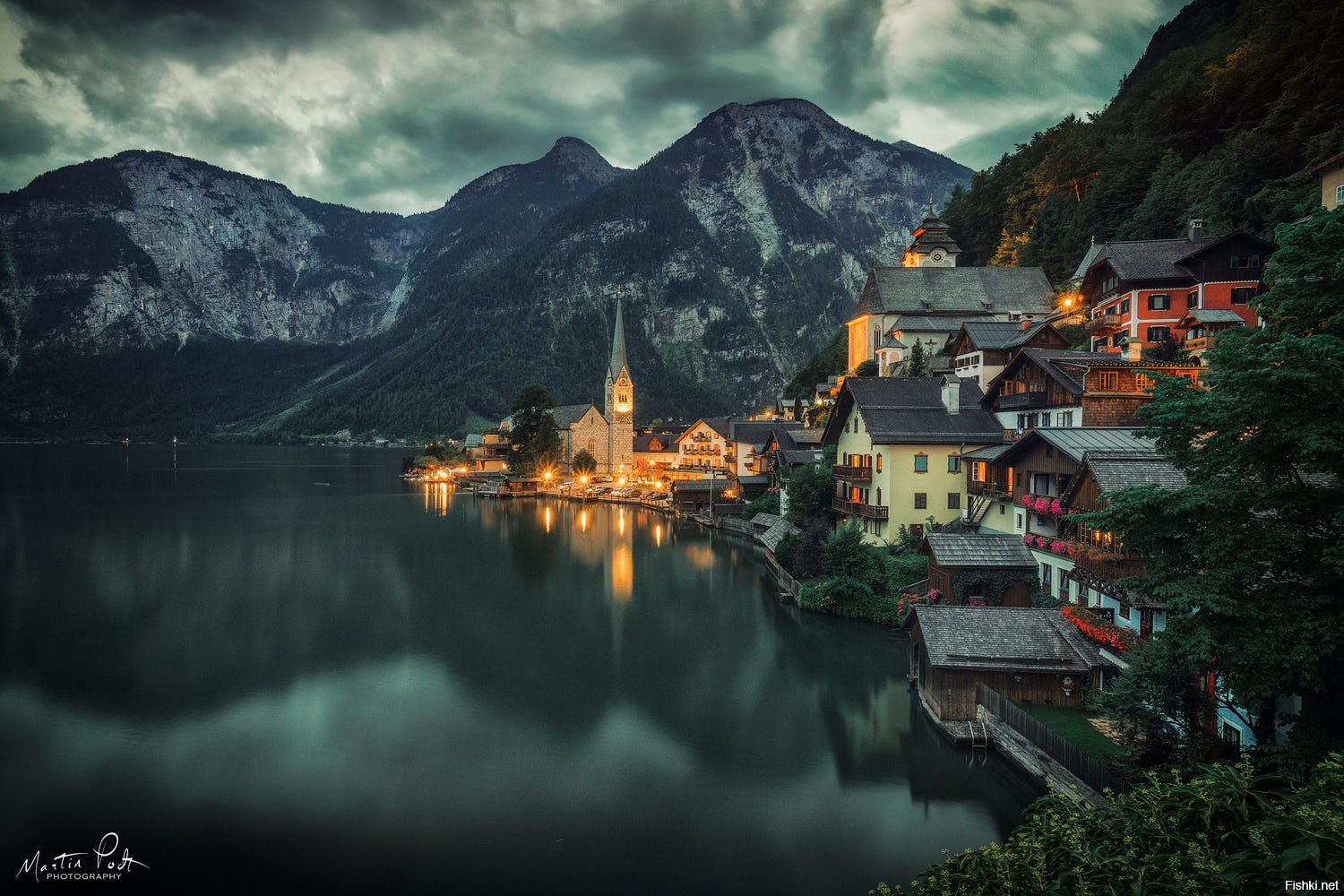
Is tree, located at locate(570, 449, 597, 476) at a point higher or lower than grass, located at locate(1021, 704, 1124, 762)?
higher

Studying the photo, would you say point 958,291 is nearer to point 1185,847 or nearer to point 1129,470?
point 1129,470

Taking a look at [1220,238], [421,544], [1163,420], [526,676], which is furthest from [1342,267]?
[421,544]

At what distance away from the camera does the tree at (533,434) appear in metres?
104

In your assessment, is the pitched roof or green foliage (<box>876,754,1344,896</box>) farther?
the pitched roof

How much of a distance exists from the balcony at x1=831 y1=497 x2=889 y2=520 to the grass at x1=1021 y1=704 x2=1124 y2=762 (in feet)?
55.3

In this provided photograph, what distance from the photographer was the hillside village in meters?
19.5

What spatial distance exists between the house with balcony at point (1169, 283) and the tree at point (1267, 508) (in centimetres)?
3197

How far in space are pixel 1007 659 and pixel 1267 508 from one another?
30.9 feet

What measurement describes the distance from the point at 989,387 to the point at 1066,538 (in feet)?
51.3

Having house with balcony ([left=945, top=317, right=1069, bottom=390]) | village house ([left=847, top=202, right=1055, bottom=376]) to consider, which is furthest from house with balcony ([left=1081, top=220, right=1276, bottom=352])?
village house ([left=847, top=202, right=1055, bottom=376])

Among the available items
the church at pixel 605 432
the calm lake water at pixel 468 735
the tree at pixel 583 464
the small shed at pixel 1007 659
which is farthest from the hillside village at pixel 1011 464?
the church at pixel 605 432

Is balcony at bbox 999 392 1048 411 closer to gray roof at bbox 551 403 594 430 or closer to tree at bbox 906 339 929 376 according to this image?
tree at bbox 906 339 929 376

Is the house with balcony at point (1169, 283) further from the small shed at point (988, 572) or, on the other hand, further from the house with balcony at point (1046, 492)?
the small shed at point (988, 572)

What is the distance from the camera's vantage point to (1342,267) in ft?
34.5
